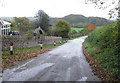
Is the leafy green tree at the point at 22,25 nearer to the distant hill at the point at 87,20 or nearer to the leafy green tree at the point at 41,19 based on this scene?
the leafy green tree at the point at 41,19

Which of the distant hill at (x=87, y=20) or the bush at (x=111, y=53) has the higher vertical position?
the distant hill at (x=87, y=20)

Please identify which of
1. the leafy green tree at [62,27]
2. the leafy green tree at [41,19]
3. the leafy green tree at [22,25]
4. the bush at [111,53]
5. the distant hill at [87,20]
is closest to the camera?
the bush at [111,53]

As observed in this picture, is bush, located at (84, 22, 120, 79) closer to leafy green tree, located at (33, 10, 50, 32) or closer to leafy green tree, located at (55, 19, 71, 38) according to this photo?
leafy green tree, located at (33, 10, 50, 32)

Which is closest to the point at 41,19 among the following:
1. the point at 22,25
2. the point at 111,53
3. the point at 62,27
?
the point at 22,25

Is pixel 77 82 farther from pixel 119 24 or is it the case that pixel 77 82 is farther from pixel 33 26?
pixel 33 26

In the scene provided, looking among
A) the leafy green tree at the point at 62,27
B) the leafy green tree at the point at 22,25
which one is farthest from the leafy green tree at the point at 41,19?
the leafy green tree at the point at 62,27

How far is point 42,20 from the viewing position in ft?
129

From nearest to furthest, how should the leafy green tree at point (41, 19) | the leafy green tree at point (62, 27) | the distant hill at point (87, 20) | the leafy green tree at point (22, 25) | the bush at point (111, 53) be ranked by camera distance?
the bush at point (111, 53)
the distant hill at point (87, 20)
the leafy green tree at point (22, 25)
the leafy green tree at point (41, 19)
the leafy green tree at point (62, 27)

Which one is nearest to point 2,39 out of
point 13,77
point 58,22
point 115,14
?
point 13,77

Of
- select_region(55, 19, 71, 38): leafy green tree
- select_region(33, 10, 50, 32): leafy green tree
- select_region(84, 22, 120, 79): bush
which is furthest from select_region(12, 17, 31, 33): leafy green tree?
select_region(84, 22, 120, 79): bush

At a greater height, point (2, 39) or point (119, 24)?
point (119, 24)

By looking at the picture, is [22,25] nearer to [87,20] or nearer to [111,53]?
[87,20]

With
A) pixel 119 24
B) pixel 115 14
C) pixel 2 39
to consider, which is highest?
pixel 115 14

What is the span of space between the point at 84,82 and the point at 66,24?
49.9 m
